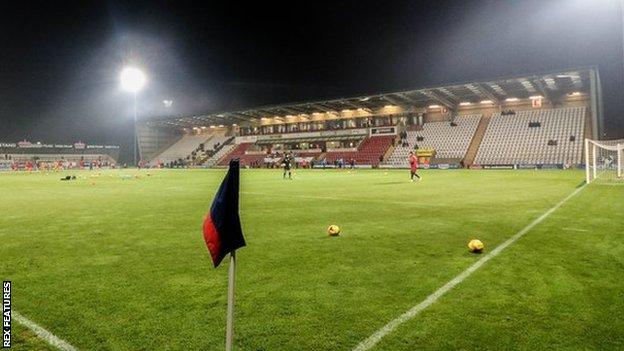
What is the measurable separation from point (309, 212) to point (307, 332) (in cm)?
844

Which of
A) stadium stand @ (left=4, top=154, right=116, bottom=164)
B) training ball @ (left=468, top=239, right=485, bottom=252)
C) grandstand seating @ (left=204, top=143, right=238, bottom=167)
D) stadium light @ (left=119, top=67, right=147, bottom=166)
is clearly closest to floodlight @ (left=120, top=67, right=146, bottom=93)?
stadium light @ (left=119, top=67, right=147, bottom=166)

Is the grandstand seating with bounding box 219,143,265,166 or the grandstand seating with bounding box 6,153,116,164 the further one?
the grandstand seating with bounding box 6,153,116,164

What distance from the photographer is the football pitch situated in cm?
370

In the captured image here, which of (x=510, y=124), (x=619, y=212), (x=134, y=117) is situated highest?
(x=134, y=117)

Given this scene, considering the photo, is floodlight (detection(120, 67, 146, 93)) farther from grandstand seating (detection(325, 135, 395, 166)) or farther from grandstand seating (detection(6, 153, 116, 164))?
grandstand seating (detection(6, 153, 116, 164))

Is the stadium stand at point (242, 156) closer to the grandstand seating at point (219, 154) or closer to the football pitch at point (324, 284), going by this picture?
the grandstand seating at point (219, 154)

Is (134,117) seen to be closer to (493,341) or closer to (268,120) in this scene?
(268,120)

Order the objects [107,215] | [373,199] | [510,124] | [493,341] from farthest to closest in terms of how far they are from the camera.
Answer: [510,124], [373,199], [107,215], [493,341]

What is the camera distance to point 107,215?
39.1 ft

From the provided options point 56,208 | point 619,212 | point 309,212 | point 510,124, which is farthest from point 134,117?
point 619,212

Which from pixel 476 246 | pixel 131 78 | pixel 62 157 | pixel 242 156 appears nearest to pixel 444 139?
pixel 242 156

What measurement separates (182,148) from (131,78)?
2831 cm

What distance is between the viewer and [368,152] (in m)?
61.2

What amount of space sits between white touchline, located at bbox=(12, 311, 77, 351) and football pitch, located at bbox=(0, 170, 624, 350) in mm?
55
